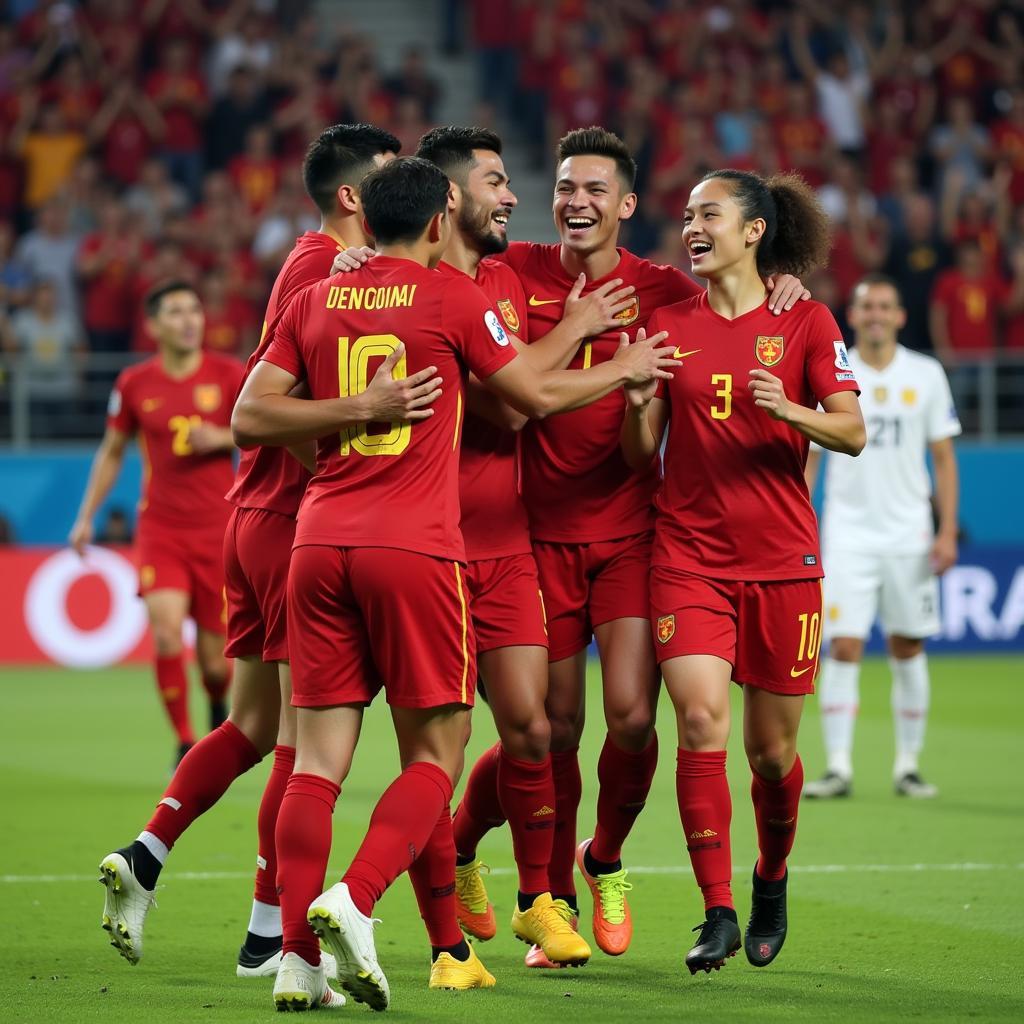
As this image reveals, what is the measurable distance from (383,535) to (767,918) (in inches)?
73.9

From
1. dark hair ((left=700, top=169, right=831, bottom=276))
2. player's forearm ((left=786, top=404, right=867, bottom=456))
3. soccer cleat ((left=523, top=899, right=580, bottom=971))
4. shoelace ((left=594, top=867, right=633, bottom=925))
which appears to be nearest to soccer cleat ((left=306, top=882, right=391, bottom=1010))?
soccer cleat ((left=523, top=899, right=580, bottom=971))

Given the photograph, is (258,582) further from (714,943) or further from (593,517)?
(714,943)

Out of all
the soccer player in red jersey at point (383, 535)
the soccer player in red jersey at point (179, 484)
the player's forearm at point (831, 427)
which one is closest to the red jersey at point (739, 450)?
the player's forearm at point (831, 427)

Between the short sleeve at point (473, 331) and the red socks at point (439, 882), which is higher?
the short sleeve at point (473, 331)

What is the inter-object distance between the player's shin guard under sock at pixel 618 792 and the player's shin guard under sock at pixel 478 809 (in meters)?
0.39

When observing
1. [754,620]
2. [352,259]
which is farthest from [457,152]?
[754,620]

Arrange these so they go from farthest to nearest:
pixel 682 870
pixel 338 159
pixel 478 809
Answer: pixel 682 870 → pixel 478 809 → pixel 338 159

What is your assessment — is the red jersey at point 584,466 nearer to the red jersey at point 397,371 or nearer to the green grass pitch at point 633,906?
the red jersey at point 397,371

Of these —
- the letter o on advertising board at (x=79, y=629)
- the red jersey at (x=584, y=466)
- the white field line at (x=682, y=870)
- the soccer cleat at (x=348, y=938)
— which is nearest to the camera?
the soccer cleat at (x=348, y=938)

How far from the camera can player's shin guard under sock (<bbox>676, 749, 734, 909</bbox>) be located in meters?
5.70

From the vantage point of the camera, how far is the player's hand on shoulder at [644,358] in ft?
18.9

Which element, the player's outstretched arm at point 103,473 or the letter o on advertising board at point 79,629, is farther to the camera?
the letter o on advertising board at point 79,629

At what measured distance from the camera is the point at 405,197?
535cm

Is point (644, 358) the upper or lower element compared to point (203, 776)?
upper
